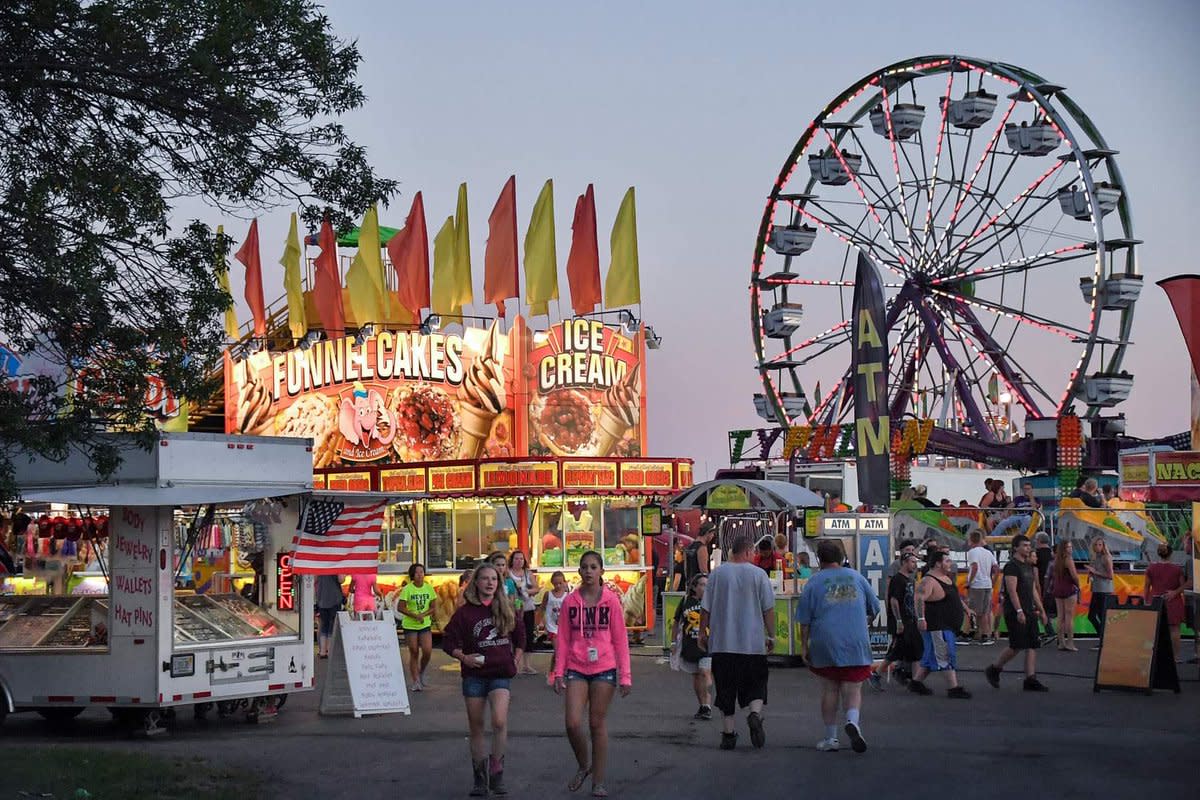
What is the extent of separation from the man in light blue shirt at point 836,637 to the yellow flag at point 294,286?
2408 cm

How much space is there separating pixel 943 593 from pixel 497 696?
7509mm

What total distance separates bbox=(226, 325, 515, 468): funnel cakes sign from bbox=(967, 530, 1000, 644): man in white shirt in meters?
8.80

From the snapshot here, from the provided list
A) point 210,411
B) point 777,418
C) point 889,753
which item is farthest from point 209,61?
point 777,418

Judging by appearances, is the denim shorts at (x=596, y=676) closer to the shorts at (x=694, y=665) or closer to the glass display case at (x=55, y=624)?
the shorts at (x=694, y=665)

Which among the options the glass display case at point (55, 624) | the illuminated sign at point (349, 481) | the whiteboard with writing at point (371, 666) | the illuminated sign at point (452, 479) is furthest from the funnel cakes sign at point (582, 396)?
the glass display case at point (55, 624)

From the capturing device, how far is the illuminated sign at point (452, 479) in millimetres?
27859

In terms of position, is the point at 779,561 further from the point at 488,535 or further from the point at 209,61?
the point at 209,61

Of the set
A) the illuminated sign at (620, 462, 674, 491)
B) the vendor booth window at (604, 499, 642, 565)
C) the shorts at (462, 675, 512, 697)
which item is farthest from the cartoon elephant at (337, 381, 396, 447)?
the shorts at (462, 675, 512, 697)

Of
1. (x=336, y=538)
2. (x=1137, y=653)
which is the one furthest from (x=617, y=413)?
(x=1137, y=653)

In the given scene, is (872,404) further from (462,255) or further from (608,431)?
(462,255)

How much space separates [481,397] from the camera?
96.1ft

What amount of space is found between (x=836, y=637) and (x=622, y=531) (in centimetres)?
1553

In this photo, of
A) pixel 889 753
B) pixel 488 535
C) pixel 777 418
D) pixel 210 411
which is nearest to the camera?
pixel 889 753

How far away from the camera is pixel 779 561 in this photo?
24.1 m
